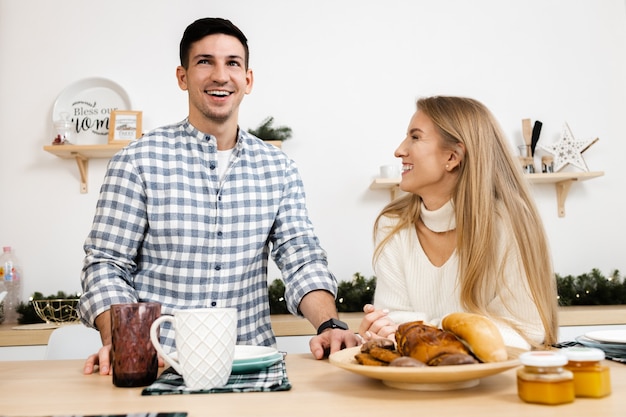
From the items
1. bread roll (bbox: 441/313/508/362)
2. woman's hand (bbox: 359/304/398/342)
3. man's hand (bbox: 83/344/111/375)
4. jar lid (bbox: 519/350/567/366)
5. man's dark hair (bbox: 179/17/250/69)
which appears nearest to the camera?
jar lid (bbox: 519/350/567/366)

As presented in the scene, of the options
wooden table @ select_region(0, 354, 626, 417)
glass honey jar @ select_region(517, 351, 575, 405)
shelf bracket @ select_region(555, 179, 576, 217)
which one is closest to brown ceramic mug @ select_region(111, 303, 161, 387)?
wooden table @ select_region(0, 354, 626, 417)

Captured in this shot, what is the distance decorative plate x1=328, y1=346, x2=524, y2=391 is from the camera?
75cm

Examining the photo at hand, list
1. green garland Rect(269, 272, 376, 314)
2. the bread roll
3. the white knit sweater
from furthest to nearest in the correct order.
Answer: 1. green garland Rect(269, 272, 376, 314)
2. the white knit sweater
3. the bread roll

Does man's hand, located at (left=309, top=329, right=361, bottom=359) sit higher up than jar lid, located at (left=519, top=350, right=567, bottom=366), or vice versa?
jar lid, located at (left=519, top=350, right=567, bottom=366)

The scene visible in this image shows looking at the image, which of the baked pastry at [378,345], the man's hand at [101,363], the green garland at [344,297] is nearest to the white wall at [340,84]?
the green garland at [344,297]

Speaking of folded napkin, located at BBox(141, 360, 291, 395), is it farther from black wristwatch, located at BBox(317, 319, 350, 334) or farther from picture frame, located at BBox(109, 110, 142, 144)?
picture frame, located at BBox(109, 110, 142, 144)

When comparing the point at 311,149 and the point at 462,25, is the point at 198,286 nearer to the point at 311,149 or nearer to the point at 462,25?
the point at 311,149

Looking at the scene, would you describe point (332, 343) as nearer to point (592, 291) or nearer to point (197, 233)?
point (197, 233)

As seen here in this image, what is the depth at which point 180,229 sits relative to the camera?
168 cm

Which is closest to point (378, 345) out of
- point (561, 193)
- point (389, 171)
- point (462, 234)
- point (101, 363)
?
point (101, 363)

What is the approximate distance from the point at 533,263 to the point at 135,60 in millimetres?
2278

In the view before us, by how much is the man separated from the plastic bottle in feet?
4.63

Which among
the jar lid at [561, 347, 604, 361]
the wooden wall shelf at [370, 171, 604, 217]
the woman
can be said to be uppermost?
the wooden wall shelf at [370, 171, 604, 217]

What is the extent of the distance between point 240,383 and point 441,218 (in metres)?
0.97
